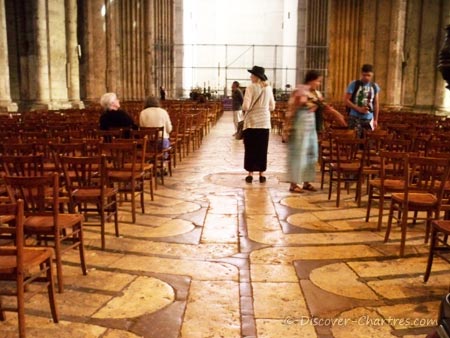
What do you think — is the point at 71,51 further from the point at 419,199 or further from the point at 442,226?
the point at 442,226

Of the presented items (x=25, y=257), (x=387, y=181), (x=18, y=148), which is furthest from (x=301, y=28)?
(x=25, y=257)

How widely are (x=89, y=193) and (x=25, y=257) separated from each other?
6.81 feet

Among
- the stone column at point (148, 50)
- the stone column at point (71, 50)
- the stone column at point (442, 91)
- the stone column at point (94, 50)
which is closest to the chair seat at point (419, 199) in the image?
the stone column at point (71, 50)

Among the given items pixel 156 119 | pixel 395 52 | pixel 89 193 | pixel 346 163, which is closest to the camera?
pixel 89 193

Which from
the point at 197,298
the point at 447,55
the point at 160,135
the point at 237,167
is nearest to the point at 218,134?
the point at 237,167

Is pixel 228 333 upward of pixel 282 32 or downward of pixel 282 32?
downward

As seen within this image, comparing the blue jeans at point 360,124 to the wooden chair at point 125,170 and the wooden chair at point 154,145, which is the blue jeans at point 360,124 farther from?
the wooden chair at point 125,170

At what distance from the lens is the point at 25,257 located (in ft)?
11.3

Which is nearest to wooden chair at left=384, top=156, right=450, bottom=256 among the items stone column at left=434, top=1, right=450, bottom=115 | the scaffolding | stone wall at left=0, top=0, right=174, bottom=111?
stone wall at left=0, top=0, right=174, bottom=111

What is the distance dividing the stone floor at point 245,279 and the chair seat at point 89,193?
495 mm

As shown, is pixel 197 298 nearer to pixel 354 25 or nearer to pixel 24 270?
pixel 24 270

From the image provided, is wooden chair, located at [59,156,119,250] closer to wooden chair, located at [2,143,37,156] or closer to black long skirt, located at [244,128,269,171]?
wooden chair, located at [2,143,37,156]

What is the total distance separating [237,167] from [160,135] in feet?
8.00

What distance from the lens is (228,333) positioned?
11.5 ft
